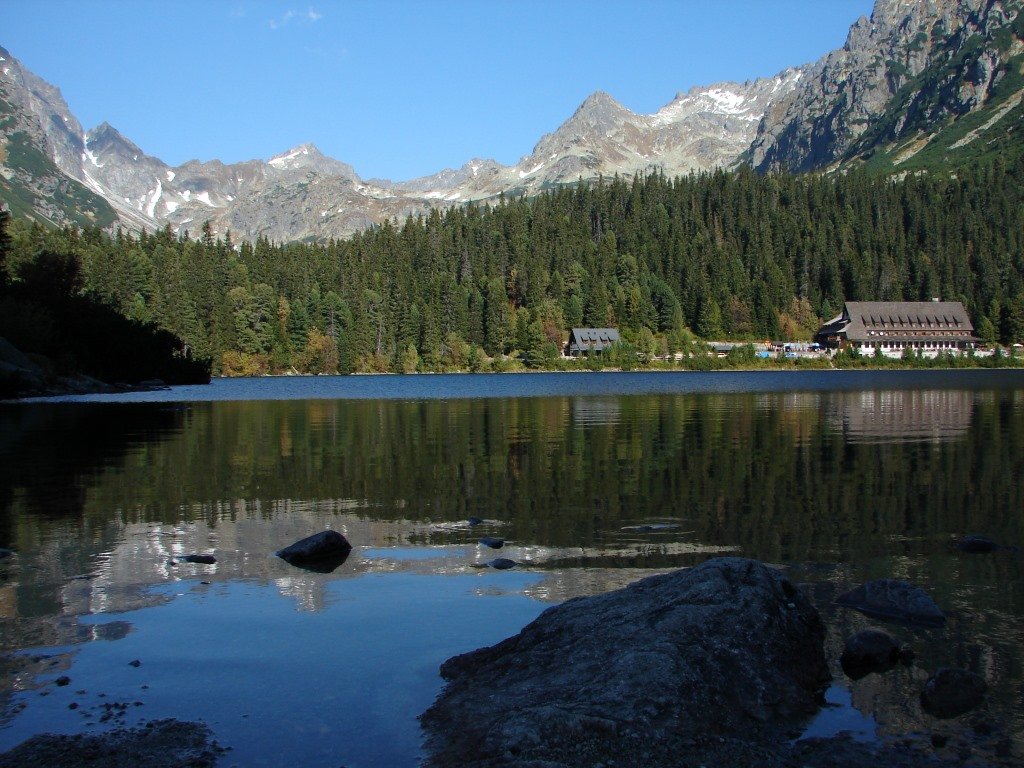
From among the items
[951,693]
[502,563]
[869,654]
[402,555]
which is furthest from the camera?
[402,555]

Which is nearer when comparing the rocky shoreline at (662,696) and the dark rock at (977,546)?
the rocky shoreline at (662,696)

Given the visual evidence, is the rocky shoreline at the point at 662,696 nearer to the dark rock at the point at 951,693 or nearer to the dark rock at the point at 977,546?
the dark rock at the point at 951,693

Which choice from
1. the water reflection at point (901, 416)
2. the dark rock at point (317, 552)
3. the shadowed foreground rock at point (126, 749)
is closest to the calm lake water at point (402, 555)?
the shadowed foreground rock at point (126, 749)

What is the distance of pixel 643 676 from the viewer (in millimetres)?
9898

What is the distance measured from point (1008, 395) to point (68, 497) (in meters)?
84.6

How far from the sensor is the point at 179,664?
12453mm

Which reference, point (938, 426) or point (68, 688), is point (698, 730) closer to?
point (68, 688)

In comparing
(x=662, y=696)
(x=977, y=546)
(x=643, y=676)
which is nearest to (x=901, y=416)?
(x=977, y=546)

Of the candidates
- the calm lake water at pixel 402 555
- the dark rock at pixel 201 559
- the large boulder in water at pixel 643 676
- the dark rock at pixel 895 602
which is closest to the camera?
the large boulder in water at pixel 643 676

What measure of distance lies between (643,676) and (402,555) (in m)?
10.4

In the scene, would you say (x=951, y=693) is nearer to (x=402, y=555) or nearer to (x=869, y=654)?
(x=869, y=654)

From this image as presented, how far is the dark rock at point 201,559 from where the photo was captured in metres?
18.7

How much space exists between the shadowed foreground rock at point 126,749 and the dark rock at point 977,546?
1631 centimetres

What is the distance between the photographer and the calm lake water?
10953 millimetres
